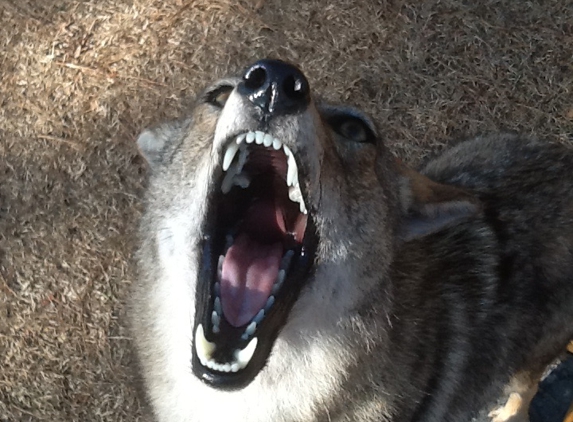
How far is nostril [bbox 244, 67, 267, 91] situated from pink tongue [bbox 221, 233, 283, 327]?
67 cm

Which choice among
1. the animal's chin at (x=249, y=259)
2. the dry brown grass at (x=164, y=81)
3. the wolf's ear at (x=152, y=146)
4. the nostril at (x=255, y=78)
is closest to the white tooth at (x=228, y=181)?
the animal's chin at (x=249, y=259)

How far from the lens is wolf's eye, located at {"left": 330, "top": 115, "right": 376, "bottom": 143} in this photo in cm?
280

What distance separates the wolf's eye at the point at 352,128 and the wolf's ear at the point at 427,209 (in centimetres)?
32

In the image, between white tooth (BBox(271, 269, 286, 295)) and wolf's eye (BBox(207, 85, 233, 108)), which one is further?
wolf's eye (BBox(207, 85, 233, 108))

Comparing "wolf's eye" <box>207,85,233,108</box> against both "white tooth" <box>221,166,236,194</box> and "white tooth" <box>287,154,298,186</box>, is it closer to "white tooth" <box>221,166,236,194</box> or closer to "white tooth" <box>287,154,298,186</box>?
"white tooth" <box>221,166,236,194</box>

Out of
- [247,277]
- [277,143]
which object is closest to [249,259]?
[247,277]

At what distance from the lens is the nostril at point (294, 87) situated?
91.7 inches

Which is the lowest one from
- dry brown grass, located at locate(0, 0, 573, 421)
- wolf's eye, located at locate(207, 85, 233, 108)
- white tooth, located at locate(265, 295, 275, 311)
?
dry brown grass, located at locate(0, 0, 573, 421)

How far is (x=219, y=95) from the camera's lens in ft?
9.32

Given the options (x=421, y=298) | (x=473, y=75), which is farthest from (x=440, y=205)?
(x=473, y=75)

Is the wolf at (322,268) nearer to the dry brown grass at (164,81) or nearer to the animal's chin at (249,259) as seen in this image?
the animal's chin at (249,259)

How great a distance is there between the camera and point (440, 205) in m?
2.96

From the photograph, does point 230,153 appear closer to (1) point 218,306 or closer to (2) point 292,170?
(2) point 292,170

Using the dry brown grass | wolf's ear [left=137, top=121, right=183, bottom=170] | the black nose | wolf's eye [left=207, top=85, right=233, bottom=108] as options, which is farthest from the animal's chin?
the dry brown grass
